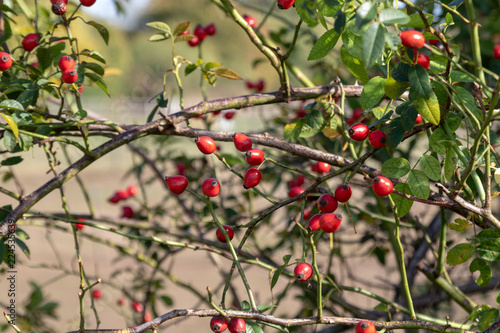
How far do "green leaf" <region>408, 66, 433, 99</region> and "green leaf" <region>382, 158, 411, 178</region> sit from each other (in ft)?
0.44

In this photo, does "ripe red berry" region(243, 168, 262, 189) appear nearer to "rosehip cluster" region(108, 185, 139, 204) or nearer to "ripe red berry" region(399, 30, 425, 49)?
"ripe red berry" region(399, 30, 425, 49)

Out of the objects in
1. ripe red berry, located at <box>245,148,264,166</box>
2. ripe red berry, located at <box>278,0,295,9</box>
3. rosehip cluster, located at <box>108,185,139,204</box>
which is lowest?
ripe red berry, located at <box>245,148,264,166</box>

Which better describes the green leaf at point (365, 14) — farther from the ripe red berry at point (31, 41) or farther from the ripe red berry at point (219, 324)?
the ripe red berry at point (31, 41)

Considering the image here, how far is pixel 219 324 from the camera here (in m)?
0.75

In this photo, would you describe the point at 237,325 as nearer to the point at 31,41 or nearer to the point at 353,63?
the point at 353,63

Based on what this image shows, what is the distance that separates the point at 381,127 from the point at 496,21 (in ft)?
4.70

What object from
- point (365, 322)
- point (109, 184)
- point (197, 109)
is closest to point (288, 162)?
point (197, 109)

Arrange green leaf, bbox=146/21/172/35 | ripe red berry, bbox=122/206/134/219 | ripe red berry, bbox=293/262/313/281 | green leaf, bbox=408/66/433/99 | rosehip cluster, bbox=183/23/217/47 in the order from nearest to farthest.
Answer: green leaf, bbox=408/66/433/99, ripe red berry, bbox=293/262/313/281, green leaf, bbox=146/21/172/35, rosehip cluster, bbox=183/23/217/47, ripe red berry, bbox=122/206/134/219

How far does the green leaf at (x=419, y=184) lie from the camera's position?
29.3 inches

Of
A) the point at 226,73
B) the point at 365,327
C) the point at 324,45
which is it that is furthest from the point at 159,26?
the point at 365,327

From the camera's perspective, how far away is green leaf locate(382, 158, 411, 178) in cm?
77

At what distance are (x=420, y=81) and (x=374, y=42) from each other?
145mm

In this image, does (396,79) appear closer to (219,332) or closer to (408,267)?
(219,332)

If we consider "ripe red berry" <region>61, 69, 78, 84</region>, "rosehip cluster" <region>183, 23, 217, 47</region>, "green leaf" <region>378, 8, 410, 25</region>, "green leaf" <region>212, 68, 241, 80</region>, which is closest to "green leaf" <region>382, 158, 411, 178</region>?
"green leaf" <region>378, 8, 410, 25</region>
